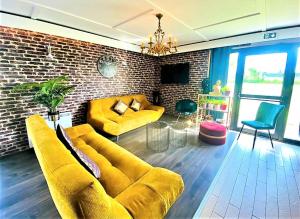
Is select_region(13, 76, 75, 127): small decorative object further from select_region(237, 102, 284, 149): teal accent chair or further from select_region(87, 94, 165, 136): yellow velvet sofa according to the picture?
select_region(237, 102, 284, 149): teal accent chair

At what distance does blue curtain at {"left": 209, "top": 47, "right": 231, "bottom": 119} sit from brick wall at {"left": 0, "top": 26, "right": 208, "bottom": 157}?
0.24 meters

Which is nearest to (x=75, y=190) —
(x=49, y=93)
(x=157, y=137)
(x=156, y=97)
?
(x=49, y=93)

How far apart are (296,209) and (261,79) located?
292 centimetres

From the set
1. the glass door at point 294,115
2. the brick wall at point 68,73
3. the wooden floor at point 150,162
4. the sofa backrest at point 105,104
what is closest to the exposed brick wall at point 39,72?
the brick wall at point 68,73

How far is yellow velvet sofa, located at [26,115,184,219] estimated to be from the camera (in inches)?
31.6

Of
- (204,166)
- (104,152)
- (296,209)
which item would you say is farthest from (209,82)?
(104,152)

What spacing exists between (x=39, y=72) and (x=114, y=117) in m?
1.77

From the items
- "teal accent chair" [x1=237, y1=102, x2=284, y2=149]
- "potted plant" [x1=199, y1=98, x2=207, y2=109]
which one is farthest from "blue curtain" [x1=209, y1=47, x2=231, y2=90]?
"teal accent chair" [x1=237, y1=102, x2=284, y2=149]

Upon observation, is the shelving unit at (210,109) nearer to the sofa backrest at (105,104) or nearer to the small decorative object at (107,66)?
the sofa backrest at (105,104)

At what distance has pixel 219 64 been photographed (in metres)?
4.27

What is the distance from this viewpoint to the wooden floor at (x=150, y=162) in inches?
64.1

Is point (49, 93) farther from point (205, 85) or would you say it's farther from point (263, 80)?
point (263, 80)

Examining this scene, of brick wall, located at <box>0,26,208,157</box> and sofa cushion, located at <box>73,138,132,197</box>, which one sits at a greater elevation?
brick wall, located at <box>0,26,208,157</box>

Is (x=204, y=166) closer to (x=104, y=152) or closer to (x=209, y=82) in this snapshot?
(x=104, y=152)
